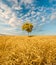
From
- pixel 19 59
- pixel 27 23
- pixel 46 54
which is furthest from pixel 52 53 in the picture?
pixel 27 23

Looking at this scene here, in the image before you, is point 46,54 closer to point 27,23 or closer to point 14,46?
point 14,46

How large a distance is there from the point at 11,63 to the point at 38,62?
1.87 feet

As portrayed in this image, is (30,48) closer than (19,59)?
No

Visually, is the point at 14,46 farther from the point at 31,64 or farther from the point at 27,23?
the point at 27,23

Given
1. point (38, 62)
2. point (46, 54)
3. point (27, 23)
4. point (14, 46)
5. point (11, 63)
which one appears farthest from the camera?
point (27, 23)

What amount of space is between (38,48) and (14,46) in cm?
58

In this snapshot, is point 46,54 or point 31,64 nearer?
point 31,64

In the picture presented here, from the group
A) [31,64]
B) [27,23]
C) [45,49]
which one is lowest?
[31,64]

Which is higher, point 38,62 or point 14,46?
point 14,46

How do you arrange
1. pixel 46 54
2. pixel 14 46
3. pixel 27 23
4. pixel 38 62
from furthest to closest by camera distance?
1. pixel 27 23
2. pixel 14 46
3. pixel 46 54
4. pixel 38 62

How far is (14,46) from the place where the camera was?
Result: 13.0 ft

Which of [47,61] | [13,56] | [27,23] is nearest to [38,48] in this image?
[47,61]

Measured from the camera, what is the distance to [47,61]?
11.4ft

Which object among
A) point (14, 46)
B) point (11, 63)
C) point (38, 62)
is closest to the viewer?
point (11, 63)
